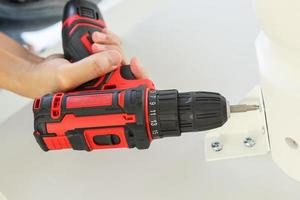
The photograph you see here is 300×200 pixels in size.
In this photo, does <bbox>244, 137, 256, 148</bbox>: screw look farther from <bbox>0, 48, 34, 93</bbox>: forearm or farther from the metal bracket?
<bbox>0, 48, 34, 93</bbox>: forearm

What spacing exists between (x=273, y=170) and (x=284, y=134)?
165 mm

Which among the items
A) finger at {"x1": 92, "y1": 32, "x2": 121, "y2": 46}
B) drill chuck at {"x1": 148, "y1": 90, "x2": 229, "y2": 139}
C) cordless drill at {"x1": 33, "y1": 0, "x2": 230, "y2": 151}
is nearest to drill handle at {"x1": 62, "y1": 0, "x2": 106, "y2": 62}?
finger at {"x1": 92, "y1": 32, "x2": 121, "y2": 46}

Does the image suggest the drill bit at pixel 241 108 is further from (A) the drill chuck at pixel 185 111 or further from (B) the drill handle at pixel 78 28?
(B) the drill handle at pixel 78 28

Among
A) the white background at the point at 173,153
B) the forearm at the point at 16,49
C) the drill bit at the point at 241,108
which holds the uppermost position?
the forearm at the point at 16,49

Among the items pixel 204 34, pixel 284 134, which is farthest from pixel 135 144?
pixel 204 34

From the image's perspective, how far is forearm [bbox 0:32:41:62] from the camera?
895mm

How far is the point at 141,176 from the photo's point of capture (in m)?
0.80

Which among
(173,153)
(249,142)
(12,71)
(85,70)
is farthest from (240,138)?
(12,71)

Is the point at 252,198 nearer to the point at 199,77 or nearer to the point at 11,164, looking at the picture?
the point at 199,77

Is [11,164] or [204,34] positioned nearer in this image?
[11,164]

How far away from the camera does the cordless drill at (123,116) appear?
2.02 ft

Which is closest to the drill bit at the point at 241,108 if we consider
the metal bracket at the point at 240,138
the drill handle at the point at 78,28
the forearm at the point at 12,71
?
the metal bracket at the point at 240,138

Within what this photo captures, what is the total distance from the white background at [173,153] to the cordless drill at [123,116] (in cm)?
13

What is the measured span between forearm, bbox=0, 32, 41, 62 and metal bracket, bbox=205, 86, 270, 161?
1.24 feet
